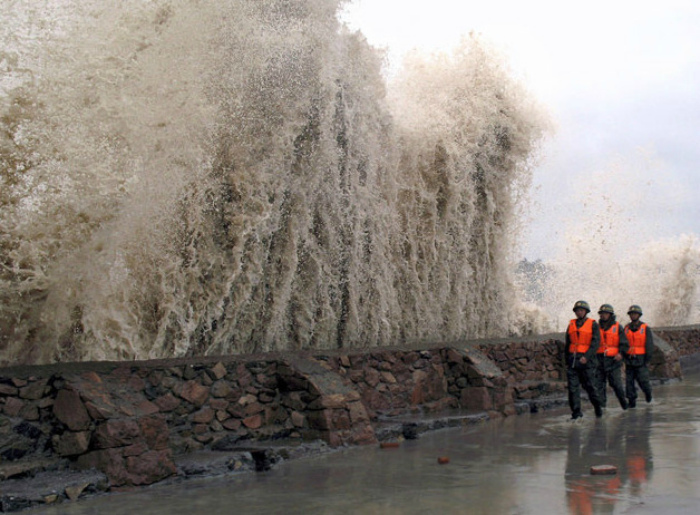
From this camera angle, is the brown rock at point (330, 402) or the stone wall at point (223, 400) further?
the brown rock at point (330, 402)

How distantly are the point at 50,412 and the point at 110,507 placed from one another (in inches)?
46.8

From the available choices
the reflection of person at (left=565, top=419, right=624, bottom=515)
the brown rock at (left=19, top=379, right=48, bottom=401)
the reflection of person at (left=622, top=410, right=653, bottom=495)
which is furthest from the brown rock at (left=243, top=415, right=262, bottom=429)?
the reflection of person at (left=622, top=410, right=653, bottom=495)

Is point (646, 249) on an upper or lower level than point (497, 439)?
upper

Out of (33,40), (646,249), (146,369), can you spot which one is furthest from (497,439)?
(646,249)

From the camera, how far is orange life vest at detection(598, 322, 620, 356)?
10891 millimetres

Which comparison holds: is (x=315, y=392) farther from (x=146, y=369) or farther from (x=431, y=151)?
(x=431, y=151)

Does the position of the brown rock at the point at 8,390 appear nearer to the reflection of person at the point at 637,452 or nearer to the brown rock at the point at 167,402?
the brown rock at the point at 167,402

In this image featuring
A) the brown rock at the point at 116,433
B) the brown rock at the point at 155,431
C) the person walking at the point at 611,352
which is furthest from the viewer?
the person walking at the point at 611,352

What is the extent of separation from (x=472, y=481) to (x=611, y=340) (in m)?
5.75

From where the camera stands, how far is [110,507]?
5.32m

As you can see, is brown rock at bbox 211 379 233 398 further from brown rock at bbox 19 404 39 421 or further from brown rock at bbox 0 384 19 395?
brown rock at bbox 0 384 19 395

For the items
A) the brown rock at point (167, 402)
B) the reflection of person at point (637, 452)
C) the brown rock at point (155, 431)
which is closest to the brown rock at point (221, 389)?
the brown rock at point (167, 402)

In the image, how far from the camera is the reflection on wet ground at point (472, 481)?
5.08 m

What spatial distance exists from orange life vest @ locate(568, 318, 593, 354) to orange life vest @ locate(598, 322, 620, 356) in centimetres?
117
